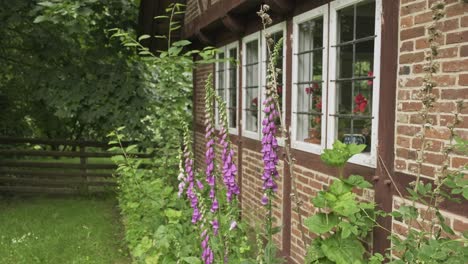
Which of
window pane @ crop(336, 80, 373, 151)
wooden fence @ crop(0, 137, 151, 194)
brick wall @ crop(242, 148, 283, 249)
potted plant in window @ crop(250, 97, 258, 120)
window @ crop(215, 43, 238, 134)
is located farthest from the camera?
wooden fence @ crop(0, 137, 151, 194)

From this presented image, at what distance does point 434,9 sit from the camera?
235 centimetres

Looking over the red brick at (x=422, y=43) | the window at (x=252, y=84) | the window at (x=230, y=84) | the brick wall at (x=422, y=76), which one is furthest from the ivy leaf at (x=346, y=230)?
the window at (x=230, y=84)

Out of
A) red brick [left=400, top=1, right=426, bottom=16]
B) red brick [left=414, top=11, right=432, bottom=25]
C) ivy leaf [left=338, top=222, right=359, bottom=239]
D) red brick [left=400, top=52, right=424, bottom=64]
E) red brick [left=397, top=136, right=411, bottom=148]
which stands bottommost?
ivy leaf [left=338, top=222, right=359, bottom=239]

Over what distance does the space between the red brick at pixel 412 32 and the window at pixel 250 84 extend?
352 centimetres

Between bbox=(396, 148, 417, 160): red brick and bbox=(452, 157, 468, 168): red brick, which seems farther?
bbox=(396, 148, 417, 160): red brick

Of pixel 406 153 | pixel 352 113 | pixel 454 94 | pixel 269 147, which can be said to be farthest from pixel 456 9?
pixel 352 113

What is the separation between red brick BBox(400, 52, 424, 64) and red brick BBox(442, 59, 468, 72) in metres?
0.20

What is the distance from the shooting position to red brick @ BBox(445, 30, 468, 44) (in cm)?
277

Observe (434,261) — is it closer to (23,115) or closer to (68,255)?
(68,255)

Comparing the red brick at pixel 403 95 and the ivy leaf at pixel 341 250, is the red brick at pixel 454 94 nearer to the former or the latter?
the red brick at pixel 403 95

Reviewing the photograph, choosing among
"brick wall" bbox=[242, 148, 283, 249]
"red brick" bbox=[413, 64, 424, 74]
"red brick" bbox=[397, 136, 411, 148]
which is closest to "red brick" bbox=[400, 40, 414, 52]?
"red brick" bbox=[413, 64, 424, 74]

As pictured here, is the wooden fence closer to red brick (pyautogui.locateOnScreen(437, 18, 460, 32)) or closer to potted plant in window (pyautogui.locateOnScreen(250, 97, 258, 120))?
potted plant in window (pyautogui.locateOnScreen(250, 97, 258, 120))

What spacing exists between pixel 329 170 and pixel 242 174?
9.29 feet

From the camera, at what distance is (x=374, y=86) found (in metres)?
3.58
